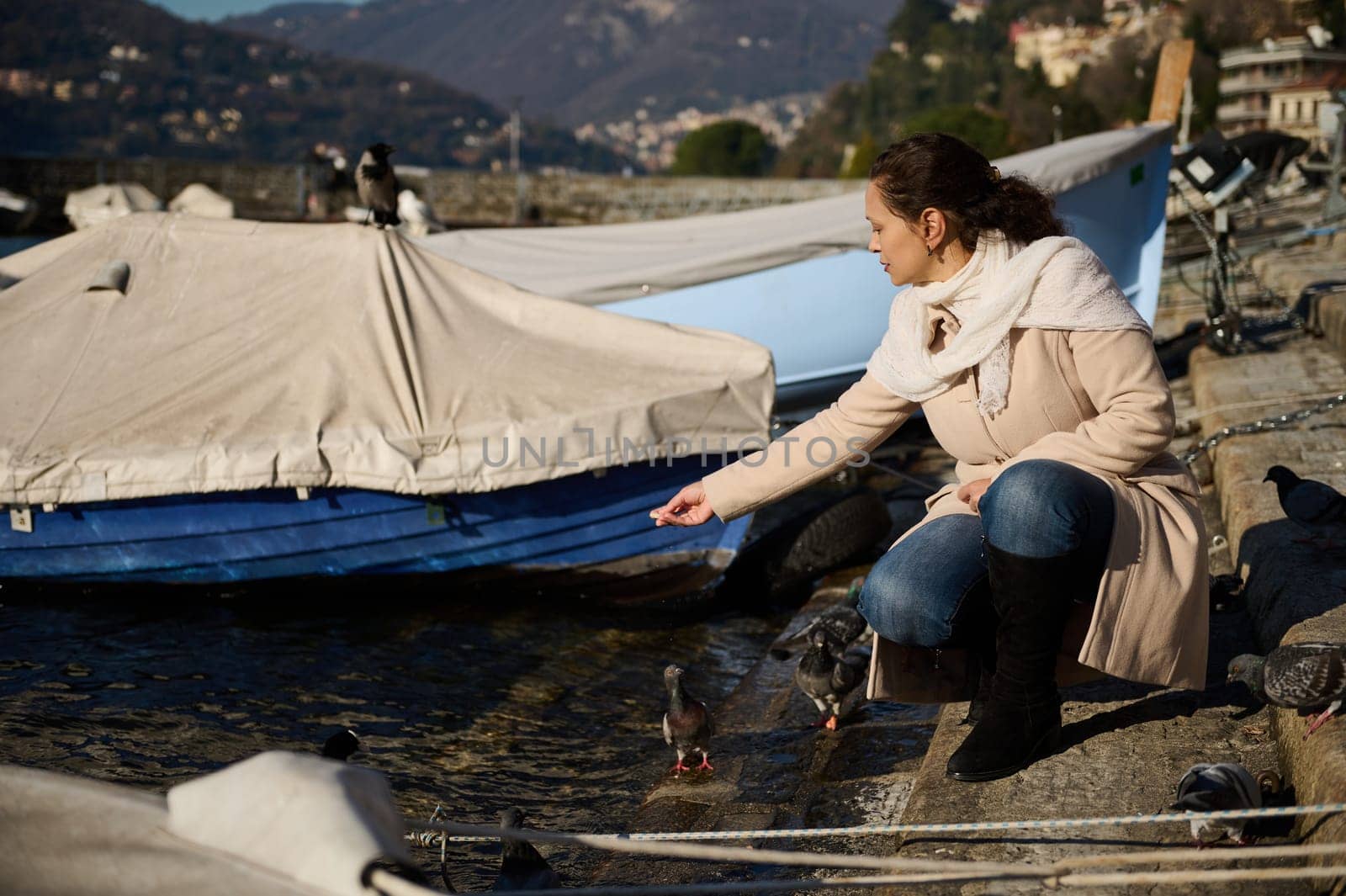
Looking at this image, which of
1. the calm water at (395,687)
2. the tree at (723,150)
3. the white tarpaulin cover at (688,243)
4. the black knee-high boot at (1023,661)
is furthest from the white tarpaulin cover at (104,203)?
the tree at (723,150)

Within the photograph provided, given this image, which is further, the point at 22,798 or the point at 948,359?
the point at 948,359

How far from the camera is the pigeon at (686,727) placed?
4.50m

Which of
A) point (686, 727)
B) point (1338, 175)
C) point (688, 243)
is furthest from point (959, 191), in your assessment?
point (1338, 175)

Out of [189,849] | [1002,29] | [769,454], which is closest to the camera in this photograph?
[189,849]

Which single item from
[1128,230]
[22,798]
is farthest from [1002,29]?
[22,798]

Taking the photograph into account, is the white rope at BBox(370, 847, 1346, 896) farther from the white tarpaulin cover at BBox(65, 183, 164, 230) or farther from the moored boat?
the white tarpaulin cover at BBox(65, 183, 164, 230)

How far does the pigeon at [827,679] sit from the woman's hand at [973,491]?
1.30 meters

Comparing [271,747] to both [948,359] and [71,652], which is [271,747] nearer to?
[71,652]

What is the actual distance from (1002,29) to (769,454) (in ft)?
608

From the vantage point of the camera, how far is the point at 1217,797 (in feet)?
9.27

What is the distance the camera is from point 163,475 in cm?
637

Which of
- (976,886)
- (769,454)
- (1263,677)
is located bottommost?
(976,886)

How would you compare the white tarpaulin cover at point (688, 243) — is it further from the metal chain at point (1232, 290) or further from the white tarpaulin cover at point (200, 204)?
the white tarpaulin cover at point (200, 204)

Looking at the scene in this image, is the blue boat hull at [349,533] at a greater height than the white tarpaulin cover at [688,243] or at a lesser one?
lesser
